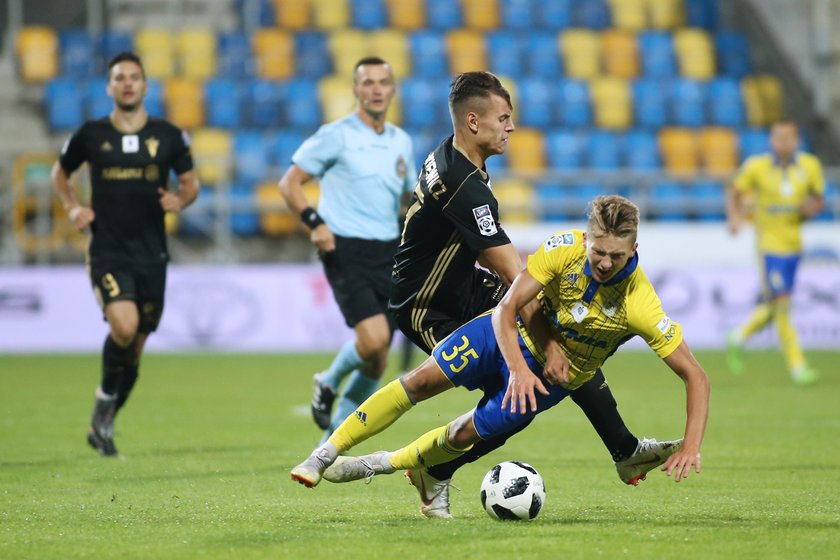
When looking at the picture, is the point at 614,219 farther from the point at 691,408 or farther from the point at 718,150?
the point at 718,150

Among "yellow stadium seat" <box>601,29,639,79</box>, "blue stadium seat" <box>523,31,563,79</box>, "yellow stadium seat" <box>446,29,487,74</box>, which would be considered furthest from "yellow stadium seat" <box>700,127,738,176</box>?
"yellow stadium seat" <box>446,29,487,74</box>

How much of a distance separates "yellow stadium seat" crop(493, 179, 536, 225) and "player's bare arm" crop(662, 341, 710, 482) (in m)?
13.2

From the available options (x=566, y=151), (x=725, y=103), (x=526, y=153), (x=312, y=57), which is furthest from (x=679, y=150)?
(x=312, y=57)

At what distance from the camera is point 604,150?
21969 mm

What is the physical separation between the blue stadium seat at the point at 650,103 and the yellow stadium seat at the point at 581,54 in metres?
0.93

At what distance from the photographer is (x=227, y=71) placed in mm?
22203

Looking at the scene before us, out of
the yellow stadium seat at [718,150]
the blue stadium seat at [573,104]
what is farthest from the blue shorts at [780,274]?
the blue stadium seat at [573,104]

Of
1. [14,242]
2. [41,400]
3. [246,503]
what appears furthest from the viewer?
[14,242]

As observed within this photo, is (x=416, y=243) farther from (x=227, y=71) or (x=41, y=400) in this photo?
(x=227, y=71)

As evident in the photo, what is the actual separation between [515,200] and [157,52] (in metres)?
6.68

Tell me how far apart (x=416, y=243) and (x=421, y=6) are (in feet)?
60.0

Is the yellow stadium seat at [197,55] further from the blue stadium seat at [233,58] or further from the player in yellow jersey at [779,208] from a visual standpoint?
the player in yellow jersey at [779,208]

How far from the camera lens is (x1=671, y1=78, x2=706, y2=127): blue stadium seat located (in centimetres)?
2289

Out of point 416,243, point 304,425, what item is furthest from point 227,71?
point 416,243
